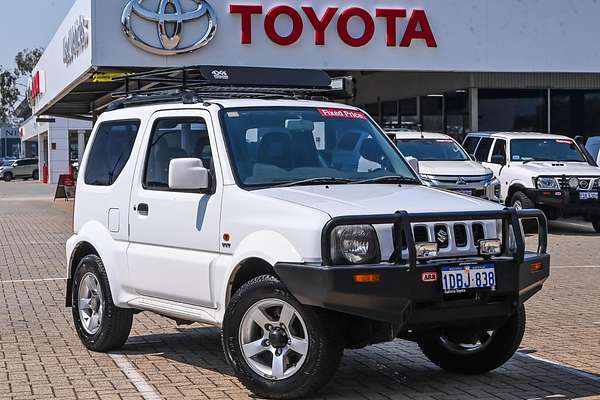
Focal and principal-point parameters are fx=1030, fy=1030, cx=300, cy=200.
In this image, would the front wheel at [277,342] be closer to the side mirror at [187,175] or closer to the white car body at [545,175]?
the side mirror at [187,175]

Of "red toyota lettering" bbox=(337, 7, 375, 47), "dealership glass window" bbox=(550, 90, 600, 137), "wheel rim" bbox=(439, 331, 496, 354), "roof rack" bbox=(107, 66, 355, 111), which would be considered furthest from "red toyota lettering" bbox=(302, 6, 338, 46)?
"wheel rim" bbox=(439, 331, 496, 354)

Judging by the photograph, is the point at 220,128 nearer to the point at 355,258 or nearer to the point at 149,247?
the point at 149,247

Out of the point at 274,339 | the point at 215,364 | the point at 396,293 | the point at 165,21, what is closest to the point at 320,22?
the point at 165,21

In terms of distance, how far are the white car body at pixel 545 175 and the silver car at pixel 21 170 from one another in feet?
191

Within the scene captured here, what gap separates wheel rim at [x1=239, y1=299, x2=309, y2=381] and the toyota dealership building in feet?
54.0

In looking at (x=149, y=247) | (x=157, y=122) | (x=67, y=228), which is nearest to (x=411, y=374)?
(x=149, y=247)

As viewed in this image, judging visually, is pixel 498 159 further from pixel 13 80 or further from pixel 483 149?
pixel 13 80

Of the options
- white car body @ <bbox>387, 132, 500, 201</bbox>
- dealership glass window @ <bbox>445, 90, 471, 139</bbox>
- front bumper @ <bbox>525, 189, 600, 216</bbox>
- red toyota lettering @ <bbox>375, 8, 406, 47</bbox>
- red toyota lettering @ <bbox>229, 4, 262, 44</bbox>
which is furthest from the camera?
dealership glass window @ <bbox>445, 90, 471, 139</bbox>

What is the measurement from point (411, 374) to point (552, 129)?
71.6ft

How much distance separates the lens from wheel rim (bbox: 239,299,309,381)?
6.26m

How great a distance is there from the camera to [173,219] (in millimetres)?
7285

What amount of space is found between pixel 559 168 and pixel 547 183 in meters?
0.53

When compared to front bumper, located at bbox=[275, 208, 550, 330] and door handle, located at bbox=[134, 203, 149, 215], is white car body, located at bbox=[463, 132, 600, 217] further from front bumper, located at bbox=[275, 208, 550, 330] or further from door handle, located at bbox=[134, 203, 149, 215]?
front bumper, located at bbox=[275, 208, 550, 330]

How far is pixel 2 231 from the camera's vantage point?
2223 centimetres
